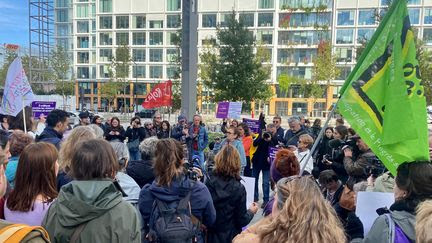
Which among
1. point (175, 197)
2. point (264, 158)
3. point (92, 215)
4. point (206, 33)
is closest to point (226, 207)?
point (175, 197)

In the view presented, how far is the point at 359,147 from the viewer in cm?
459

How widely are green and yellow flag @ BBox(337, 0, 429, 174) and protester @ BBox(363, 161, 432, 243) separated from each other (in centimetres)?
15

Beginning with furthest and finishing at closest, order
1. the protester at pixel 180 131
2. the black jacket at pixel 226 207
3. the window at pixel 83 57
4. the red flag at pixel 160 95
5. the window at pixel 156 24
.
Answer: the window at pixel 83 57 → the window at pixel 156 24 → the red flag at pixel 160 95 → the protester at pixel 180 131 → the black jacket at pixel 226 207

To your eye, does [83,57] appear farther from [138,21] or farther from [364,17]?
[364,17]

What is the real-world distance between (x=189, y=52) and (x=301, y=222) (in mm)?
9350

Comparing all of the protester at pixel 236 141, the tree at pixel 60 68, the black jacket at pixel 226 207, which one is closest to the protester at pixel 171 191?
the black jacket at pixel 226 207

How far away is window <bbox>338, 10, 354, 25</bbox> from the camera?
56.8 m

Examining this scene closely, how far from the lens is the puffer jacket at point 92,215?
6.75 feet

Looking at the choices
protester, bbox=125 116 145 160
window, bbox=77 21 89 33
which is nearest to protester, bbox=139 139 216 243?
protester, bbox=125 116 145 160

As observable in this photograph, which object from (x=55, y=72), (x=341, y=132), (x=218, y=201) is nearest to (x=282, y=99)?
(x=55, y=72)

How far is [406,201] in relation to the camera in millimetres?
2307

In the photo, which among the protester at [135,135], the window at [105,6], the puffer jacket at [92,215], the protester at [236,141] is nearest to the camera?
the puffer jacket at [92,215]

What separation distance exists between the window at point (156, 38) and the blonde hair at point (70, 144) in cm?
6201

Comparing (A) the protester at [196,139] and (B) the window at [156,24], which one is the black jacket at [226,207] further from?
(B) the window at [156,24]
